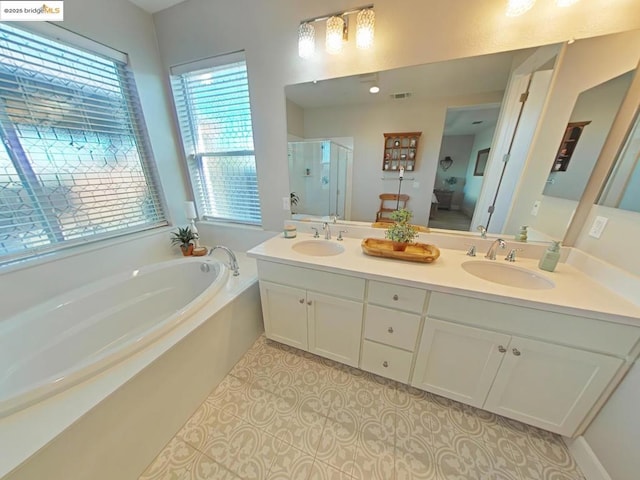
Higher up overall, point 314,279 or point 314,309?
point 314,279

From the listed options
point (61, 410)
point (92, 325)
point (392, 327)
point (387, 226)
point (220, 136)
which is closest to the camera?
point (61, 410)

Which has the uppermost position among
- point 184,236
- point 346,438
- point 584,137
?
point 584,137

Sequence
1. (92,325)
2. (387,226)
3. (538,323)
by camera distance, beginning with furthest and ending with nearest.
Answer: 1. (387,226)
2. (92,325)
3. (538,323)

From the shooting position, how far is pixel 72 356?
1.36 meters

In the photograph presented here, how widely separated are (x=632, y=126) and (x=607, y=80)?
0.25 metres

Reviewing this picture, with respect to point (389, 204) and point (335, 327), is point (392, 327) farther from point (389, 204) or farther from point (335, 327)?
point (389, 204)

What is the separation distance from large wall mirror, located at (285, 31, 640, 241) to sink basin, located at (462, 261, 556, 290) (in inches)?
10.3

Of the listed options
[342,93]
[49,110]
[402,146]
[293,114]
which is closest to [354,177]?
[402,146]

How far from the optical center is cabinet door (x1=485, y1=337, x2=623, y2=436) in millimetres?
923

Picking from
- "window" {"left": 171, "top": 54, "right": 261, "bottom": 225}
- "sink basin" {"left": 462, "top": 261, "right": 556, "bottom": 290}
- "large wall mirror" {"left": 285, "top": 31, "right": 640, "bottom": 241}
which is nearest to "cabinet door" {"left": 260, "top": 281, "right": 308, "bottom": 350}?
"large wall mirror" {"left": 285, "top": 31, "right": 640, "bottom": 241}

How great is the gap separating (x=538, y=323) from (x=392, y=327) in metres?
0.63

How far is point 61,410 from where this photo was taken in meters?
0.78

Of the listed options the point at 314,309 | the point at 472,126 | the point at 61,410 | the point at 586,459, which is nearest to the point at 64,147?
the point at 61,410

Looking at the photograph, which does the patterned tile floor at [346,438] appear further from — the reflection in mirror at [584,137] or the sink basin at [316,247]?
the reflection in mirror at [584,137]
